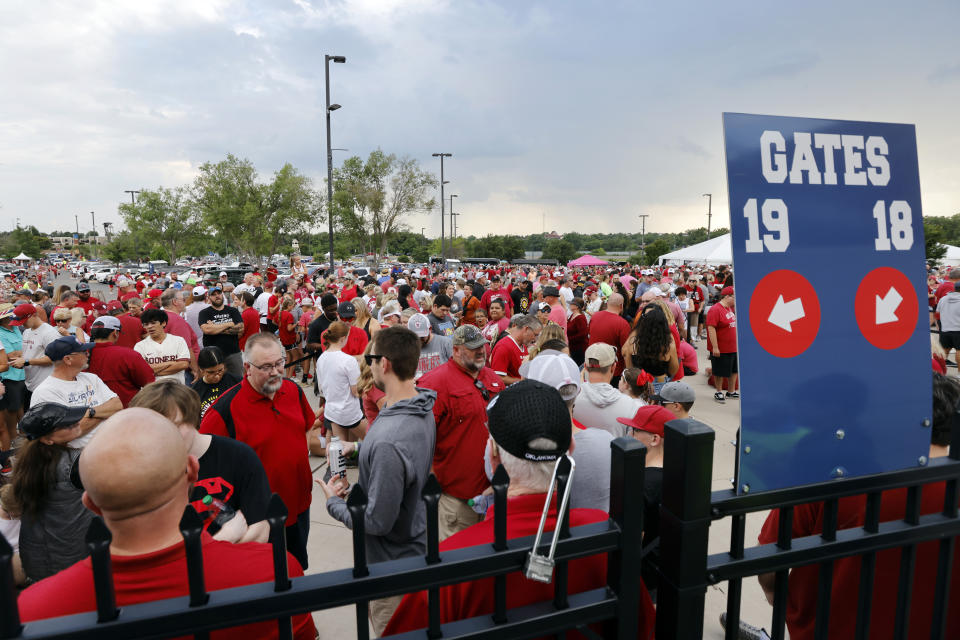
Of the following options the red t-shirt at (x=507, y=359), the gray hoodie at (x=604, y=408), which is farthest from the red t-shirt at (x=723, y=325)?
the gray hoodie at (x=604, y=408)

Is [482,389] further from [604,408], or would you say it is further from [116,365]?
[116,365]

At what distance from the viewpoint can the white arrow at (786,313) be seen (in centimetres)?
127

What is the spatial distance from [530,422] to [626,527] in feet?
1.23

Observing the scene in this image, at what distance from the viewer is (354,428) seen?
221 inches

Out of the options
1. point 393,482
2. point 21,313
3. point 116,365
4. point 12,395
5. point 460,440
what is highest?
point 21,313

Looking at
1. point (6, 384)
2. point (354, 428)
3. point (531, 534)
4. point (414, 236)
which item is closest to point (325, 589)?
point (531, 534)

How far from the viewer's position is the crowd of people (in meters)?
1.23

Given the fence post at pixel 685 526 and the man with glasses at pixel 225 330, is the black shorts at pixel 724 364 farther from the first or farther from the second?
the fence post at pixel 685 526

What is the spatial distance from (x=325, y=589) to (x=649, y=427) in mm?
2295

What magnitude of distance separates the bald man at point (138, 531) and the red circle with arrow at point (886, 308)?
1.73 metres

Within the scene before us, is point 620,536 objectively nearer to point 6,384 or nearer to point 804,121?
point 804,121

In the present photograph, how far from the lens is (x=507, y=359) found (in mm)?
5465

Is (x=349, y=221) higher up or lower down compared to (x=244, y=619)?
higher up

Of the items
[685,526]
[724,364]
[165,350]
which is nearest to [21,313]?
[165,350]
